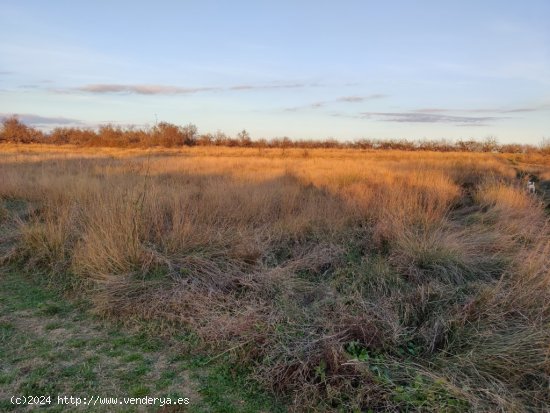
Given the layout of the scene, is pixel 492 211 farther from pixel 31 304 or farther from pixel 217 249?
pixel 31 304

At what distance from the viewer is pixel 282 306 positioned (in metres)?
3.84

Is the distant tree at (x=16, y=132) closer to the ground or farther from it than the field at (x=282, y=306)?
farther from it

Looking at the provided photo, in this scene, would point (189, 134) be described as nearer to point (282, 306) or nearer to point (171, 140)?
point (171, 140)

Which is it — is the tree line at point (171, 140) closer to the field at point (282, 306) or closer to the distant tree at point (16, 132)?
the distant tree at point (16, 132)

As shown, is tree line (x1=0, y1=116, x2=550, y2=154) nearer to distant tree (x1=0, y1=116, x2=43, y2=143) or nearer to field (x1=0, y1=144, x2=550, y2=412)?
distant tree (x1=0, y1=116, x2=43, y2=143)

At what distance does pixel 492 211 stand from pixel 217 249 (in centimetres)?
581

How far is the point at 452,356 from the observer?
125 inches

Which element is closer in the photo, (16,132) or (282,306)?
(282,306)

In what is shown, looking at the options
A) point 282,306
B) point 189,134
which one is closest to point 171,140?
point 189,134

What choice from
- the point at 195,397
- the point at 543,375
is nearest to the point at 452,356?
the point at 543,375

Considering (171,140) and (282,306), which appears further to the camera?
(171,140)

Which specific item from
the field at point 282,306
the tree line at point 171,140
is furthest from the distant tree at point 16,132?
the field at point 282,306

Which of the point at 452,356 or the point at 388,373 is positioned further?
the point at 452,356

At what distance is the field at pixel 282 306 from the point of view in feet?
9.39
